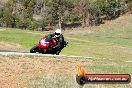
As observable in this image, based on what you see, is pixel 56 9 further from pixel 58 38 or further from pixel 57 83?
pixel 57 83

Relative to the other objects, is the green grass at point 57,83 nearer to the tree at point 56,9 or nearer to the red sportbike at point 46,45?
the red sportbike at point 46,45

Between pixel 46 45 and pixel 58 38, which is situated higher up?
pixel 58 38

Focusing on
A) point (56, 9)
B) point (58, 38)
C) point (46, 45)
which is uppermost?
point (56, 9)

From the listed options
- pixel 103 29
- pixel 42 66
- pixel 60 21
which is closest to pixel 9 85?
pixel 42 66

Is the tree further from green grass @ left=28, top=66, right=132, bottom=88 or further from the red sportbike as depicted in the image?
green grass @ left=28, top=66, right=132, bottom=88

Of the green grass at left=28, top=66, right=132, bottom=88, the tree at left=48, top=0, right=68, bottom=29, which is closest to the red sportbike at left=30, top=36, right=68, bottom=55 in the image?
the green grass at left=28, top=66, right=132, bottom=88

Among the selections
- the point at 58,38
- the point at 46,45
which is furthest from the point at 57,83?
the point at 58,38

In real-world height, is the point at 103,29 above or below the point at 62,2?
below

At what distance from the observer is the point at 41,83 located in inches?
427

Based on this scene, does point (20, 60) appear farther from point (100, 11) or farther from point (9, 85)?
point (100, 11)

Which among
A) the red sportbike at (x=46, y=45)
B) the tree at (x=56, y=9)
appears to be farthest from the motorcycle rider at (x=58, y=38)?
the tree at (x=56, y=9)

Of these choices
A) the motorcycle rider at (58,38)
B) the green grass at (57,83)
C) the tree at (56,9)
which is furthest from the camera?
the tree at (56,9)

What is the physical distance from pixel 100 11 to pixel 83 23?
6.08 metres

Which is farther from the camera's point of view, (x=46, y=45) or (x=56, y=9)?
(x=56, y=9)
